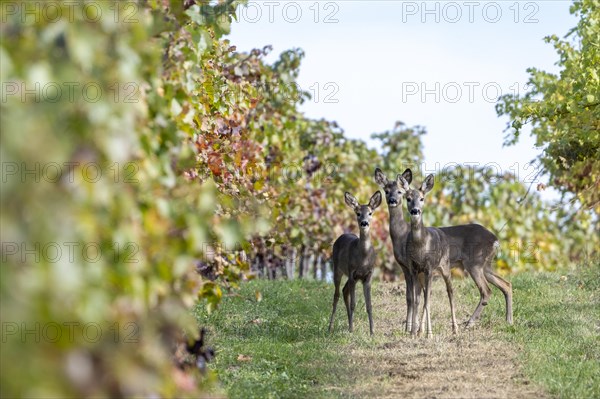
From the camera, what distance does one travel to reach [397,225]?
13695 millimetres

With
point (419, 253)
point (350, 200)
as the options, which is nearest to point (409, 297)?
point (419, 253)

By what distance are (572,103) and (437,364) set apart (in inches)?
202

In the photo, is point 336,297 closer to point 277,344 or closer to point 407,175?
point 277,344

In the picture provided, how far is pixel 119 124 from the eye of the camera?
4.30 meters

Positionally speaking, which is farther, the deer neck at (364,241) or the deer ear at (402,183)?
the deer ear at (402,183)

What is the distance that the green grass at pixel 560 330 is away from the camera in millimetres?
9852

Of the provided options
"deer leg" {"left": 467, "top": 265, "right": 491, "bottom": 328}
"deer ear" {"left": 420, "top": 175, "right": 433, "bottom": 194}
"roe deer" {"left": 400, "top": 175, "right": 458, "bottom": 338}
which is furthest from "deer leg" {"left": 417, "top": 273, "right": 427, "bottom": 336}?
"deer ear" {"left": 420, "top": 175, "right": 433, "bottom": 194}

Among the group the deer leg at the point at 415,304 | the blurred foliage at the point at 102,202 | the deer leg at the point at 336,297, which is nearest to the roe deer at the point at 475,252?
the deer leg at the point at 415,304

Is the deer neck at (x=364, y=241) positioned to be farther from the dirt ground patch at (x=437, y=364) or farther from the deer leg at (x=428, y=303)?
the dirt ground patch at (x=437, y=364)

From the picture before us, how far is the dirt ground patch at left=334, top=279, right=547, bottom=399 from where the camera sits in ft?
30.6

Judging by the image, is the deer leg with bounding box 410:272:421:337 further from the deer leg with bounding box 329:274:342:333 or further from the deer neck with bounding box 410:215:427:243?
the deer leg with bounding box 329:274:342:333

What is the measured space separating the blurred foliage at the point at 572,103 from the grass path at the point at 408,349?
230 cm

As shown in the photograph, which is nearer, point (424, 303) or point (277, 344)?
point (277, 344)

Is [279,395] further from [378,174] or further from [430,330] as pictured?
[378,174]
